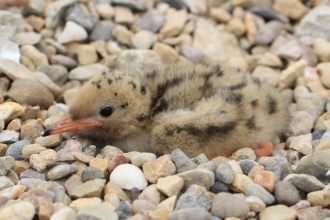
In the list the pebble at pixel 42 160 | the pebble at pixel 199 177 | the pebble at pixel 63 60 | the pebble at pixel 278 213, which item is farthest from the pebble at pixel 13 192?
the pebble at pixel 63 60

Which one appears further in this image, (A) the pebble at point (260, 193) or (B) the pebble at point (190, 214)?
(A) the pebble at point (260, 193)

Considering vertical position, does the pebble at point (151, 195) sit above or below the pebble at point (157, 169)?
below

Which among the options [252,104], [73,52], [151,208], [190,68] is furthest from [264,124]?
[73,52]

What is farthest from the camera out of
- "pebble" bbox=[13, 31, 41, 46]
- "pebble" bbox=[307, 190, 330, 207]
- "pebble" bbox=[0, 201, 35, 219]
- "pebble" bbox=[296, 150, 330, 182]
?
"pebble" bbox=[13, 31, 41, 46]

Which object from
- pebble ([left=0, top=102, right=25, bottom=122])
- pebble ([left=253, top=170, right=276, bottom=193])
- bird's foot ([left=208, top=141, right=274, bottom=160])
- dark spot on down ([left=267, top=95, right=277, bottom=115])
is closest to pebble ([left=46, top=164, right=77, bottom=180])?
pebble ([left=0, top=102, right=25, bottom=122])

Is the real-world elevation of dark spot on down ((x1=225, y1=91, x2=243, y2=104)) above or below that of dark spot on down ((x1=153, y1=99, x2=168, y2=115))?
above

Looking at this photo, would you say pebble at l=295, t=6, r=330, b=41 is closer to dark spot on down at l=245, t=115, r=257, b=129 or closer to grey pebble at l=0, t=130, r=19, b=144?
dark spot on down at l=245, t=115, r=257, b=129

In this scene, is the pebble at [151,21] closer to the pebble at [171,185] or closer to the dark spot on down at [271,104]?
the dark spot on down at [271,104]
